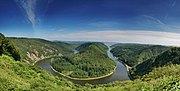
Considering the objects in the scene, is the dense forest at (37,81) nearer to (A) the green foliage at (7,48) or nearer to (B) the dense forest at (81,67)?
(A) the green foliage at (7,48)

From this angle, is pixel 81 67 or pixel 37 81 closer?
pixel 37 81

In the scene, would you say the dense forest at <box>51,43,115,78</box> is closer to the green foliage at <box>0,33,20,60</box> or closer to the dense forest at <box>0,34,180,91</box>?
the dense forest at <box>0,34,180,91</box>

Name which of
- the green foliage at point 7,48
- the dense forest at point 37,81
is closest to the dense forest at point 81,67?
the dense forest at point 37,81

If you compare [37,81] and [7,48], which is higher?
[7,48]

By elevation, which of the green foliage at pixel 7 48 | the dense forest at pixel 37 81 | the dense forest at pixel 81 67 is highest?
the green foliage at pixel 7 48

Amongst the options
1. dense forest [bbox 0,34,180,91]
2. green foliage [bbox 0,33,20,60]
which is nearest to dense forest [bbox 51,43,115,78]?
dense forest [bbox 0,34,180,91]

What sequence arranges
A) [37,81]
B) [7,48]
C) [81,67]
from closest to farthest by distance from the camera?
[37,81]
[7,48]
[81,67]

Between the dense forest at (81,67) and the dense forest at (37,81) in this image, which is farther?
the dense forest at (81,67)

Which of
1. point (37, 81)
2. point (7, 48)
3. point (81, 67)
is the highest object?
point (7, 48)

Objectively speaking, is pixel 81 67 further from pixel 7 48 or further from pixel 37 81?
pixel 37 81

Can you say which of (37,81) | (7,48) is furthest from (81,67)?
(37,81)

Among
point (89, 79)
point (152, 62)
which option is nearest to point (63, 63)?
point (89, 79)
